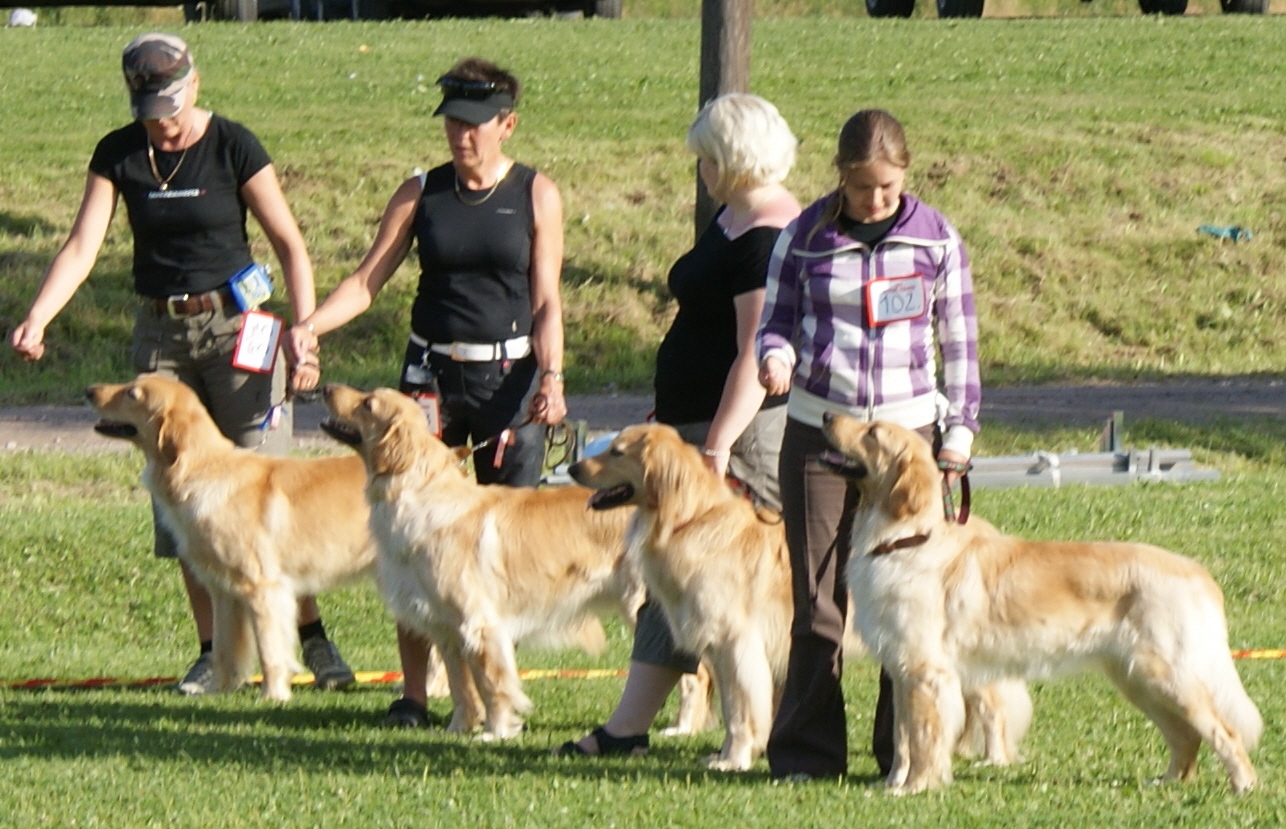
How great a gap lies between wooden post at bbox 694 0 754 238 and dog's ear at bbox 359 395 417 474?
772 centimetres

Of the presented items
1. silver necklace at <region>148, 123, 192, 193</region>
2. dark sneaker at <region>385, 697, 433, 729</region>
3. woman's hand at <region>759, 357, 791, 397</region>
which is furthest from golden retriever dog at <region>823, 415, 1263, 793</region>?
silver necklace at <region>148, 123, 192, 193</region>

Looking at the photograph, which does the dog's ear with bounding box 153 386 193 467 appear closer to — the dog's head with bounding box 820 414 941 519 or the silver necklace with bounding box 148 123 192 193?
the silver necklace with bounding box 148 123 192 193

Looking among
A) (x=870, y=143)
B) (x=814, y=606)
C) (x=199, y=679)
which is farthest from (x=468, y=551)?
(x=870, y=143)

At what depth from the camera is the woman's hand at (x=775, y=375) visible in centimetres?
496

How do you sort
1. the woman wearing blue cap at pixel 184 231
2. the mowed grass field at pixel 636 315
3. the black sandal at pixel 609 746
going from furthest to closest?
1. the woman wearing blue cap at pixel 184 231
2. the black sandal at pixel 609 746
3. the mowed grass field at pixel 636 315

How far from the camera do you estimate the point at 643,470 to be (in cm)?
553

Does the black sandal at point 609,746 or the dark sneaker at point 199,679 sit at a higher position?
the black sandal at point 609,746

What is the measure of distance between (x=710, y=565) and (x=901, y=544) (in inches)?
27.7

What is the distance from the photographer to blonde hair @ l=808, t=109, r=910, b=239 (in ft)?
16.1

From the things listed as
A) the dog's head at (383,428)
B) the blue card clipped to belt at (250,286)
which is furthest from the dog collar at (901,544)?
the blue card clipped to belt at (250,286)

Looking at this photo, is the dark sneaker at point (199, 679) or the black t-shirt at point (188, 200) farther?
the dark sneaker at point (199, 679)

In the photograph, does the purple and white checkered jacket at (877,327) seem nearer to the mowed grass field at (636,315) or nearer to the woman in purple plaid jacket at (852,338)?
the woman in purple plaid jacket at (852,338)

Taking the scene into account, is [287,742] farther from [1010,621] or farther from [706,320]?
[1010,621]

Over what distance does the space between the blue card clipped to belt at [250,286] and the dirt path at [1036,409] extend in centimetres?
520
